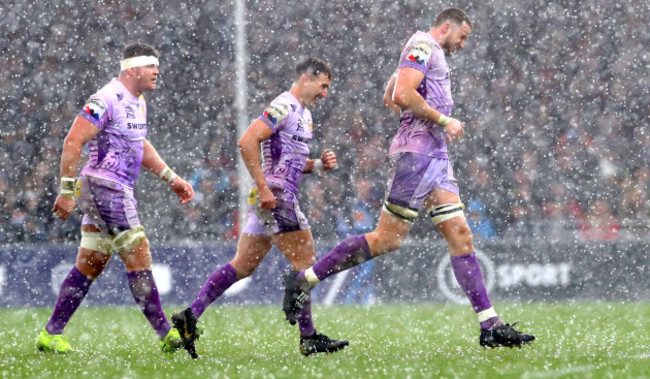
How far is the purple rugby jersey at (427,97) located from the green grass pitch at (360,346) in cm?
116

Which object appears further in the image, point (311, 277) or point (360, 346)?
point (360, 346)

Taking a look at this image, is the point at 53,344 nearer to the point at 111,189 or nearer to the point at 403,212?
the point at 111,189

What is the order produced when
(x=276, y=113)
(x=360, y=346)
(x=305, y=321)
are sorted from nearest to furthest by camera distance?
(x=276, y=113)
(x=305, y=321)
(x=360, y=346)

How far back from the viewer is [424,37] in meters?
5.99

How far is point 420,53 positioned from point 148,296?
6.83ft

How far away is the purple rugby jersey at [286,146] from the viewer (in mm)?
6035

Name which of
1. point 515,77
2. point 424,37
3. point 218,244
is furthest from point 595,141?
point 424,37

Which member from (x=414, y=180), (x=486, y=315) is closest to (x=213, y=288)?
(x=414, y=180)

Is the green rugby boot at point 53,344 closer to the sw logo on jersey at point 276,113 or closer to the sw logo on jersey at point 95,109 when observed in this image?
the sw logo on jersey at point 95,109

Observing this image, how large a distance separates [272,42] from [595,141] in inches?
195

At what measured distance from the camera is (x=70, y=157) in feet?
19.1

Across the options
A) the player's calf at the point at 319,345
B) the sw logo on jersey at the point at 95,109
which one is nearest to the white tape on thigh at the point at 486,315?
the player's calf at the point at 319,345

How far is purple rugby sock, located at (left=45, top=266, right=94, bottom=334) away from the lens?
6270 mm

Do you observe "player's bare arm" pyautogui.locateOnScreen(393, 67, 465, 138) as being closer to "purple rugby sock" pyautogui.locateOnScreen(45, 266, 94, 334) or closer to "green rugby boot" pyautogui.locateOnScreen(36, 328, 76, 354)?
"purple rugby sock" pyautogui.locateOnScreen(45, 266, 94, 334)
